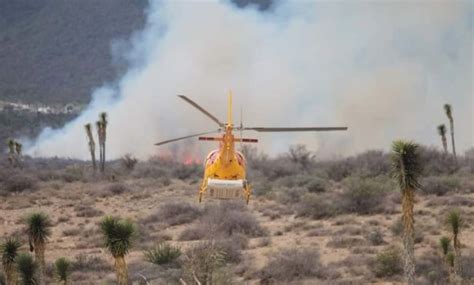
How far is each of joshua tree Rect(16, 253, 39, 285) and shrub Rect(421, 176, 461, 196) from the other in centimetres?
2853

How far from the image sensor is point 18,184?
5372cm

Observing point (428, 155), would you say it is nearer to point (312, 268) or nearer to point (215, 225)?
point (215, 225)

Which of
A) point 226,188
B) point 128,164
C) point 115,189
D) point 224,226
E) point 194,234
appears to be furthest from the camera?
point 128,164

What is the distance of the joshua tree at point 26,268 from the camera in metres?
18.5

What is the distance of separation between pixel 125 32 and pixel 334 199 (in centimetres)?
15672

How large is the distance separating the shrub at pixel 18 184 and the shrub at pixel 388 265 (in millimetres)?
34545

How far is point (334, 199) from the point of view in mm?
40562

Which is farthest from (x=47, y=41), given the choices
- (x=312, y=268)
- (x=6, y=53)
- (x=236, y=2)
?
(x=312, y=268)

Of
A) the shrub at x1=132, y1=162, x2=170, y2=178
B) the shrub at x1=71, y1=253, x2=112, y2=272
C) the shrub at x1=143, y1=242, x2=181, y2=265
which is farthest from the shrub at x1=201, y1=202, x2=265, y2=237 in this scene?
the shrub at x1=132, y1=162, x2=170, y2=178

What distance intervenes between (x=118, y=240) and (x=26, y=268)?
2679 mm

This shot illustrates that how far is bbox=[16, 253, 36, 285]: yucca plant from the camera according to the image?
18.5 metres

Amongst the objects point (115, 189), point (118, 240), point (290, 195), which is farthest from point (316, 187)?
point (118, 240)

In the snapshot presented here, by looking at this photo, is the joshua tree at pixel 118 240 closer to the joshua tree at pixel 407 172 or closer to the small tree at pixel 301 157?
the joshua tree at pixel 407 172

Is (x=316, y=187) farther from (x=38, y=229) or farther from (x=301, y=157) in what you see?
(x=38, y=229)
